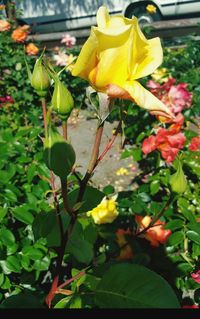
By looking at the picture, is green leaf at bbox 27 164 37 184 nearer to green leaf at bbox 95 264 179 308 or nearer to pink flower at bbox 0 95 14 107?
green leaf at bbox 95 264 179 308

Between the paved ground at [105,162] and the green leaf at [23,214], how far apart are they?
1.25 meters

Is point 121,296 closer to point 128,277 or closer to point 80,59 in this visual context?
point 128,277

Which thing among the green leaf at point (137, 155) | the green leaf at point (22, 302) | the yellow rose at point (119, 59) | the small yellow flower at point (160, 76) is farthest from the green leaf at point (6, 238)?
the small yellow flower at point (160, 76)

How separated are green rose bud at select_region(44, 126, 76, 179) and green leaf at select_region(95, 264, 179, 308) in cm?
24

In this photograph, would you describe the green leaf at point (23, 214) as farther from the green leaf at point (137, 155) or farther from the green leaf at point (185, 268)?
the green leaf at point (137, 155)

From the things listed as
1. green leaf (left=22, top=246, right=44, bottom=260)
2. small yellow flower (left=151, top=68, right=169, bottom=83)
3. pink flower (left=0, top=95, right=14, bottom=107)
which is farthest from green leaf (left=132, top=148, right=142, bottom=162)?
pink flower (left=0, top=95, right=14, bottom=107)

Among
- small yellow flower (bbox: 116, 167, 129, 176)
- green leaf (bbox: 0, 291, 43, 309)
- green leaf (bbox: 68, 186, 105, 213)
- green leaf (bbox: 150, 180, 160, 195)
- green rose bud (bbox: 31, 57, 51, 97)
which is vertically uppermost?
green rose bud (bbox: 31, 57, 51, 97)

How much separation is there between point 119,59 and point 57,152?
171mm

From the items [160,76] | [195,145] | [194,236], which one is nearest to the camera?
[194,236]

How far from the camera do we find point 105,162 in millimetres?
3252

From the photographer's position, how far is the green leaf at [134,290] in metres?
0.64

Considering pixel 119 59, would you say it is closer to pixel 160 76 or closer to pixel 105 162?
pixel 160 76

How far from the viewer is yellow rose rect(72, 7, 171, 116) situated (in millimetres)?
551

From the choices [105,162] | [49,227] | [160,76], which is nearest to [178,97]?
[160,76]
